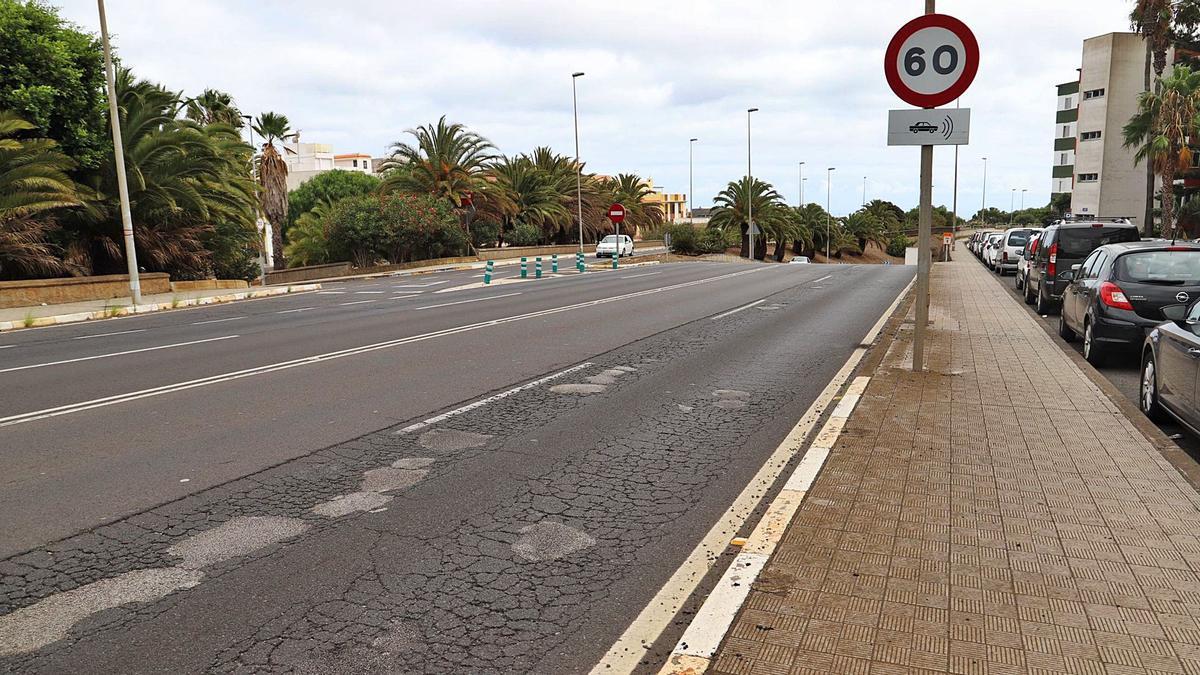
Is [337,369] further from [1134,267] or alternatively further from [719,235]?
[719,235]

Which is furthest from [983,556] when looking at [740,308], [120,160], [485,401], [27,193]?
[27,193]

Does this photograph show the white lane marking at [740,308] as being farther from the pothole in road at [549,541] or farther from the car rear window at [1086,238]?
the pothole in road at [549,541]

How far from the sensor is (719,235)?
60.9 meters

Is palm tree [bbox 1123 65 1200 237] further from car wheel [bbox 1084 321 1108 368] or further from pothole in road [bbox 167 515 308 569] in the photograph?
pothole in road [bbox 167 515 308 569]

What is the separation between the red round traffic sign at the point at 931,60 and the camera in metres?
7.99

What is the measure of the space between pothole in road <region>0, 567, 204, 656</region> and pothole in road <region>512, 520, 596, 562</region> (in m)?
1.60

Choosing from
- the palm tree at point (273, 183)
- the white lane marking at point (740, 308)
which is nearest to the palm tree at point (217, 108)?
the palm tree at point (273, 183)

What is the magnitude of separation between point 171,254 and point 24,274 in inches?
178

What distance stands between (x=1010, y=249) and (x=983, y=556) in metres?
30.1

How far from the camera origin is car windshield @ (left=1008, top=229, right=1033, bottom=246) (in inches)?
1241

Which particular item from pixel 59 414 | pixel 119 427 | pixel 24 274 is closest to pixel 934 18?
pixel 119 427

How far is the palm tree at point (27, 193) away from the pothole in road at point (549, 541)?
21.0 metres

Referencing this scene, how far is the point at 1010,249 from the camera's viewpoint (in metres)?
30.9

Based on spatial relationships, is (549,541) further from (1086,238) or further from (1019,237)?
(1019,237)
